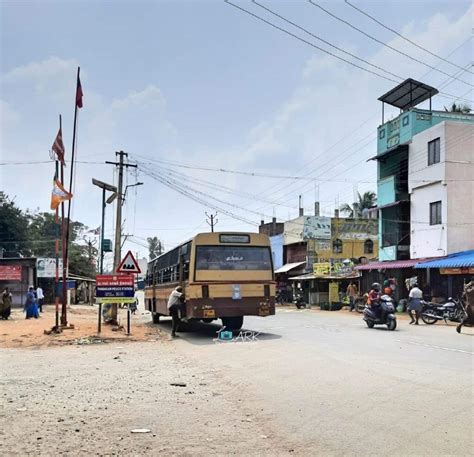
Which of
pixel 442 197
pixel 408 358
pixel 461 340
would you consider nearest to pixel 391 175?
pixel 442 197

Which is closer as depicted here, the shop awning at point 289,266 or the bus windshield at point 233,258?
the bus windshield at point 233,258

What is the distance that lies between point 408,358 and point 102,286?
10334 mm

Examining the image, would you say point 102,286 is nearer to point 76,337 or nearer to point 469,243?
point 76,337

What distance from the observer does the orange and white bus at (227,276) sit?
1647 cm

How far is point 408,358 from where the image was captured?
11391 millimetres

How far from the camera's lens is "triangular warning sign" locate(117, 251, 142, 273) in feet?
61.5

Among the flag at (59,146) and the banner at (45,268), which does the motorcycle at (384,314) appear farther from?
the banner at (45,268)

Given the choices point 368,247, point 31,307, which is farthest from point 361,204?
point 31,307

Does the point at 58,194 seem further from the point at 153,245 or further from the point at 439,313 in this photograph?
the point at 153,245

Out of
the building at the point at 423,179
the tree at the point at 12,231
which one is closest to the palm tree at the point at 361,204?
the building at the point at 423,179

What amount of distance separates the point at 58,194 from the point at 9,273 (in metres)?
22.1

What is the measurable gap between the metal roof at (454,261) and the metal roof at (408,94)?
10.8 metres

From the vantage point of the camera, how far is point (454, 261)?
1025 inches

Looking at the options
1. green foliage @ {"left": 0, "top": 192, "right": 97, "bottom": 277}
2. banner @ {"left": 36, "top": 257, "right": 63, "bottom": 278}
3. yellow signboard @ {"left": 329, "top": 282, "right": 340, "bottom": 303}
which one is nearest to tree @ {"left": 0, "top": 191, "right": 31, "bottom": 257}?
green foliage @ {"left": 0, "top": 192, "right": 97, "bottom": 277}
